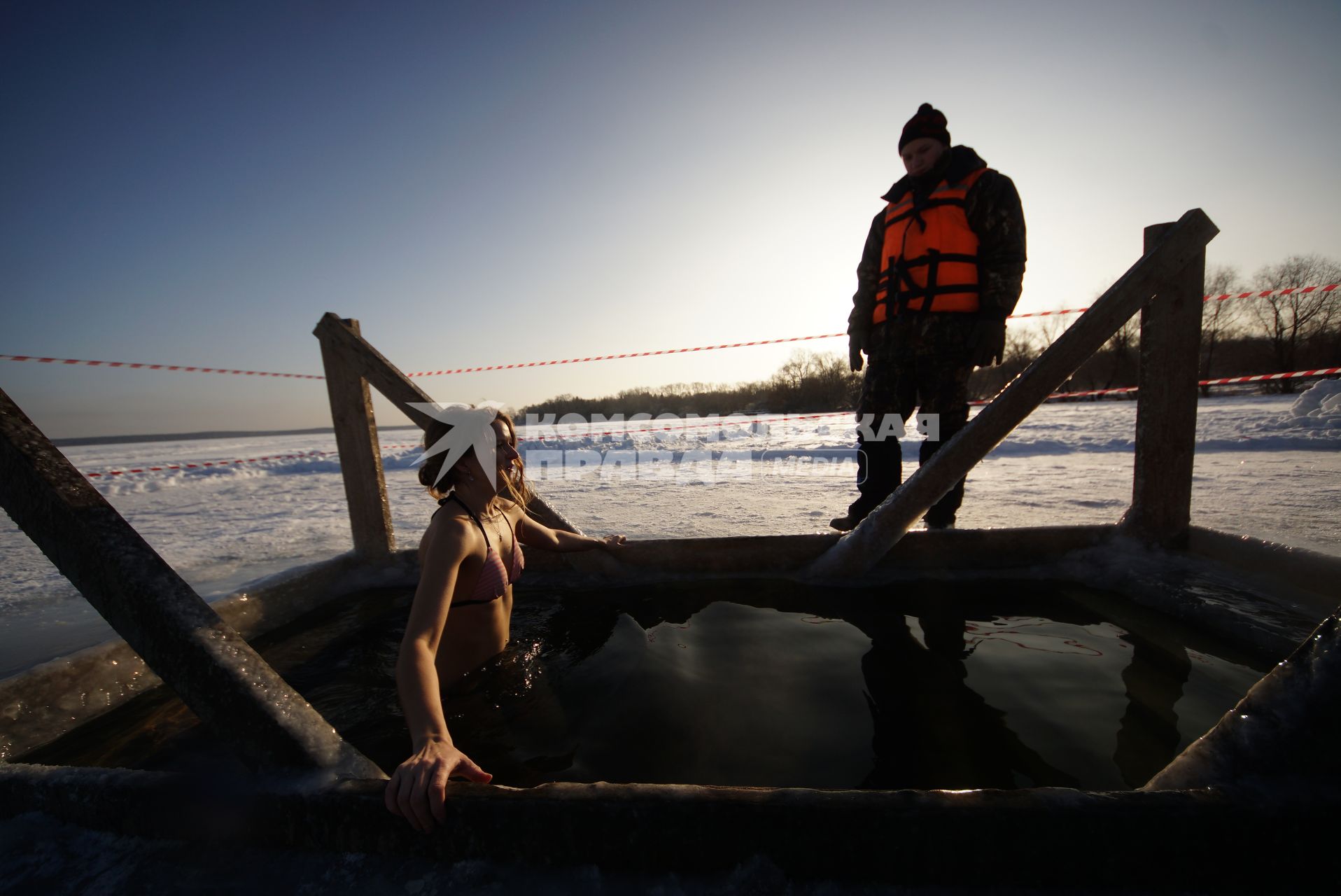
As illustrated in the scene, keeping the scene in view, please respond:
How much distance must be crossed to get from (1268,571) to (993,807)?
212cm

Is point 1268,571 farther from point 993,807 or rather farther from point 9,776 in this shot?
point 9,776

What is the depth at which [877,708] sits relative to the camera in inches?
65.7

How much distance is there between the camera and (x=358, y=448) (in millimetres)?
2982

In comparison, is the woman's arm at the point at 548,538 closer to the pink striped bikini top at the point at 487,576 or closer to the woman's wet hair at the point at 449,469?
the woman's wet hair at the point at 449,469

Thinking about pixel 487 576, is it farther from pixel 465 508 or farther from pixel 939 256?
pixel 939 256

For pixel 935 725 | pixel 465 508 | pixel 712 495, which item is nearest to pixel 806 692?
pixel 935 725

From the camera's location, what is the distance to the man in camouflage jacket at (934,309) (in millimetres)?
2930

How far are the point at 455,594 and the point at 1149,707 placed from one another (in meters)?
2.08

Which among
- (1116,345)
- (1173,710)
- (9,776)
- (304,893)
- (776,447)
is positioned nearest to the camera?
(304,893)

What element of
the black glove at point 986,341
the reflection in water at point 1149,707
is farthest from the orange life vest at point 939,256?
the reflection in water at point 1149,707

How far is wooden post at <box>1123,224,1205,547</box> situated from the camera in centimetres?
232

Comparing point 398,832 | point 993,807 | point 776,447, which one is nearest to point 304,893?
point 398,832

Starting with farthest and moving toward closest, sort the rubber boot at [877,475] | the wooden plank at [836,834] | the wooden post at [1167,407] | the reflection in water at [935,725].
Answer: the rubber boot at [877,475] < the wooden post at [1167,407] < the reflection in water at [935,725] < the wooden plank at [836,834]

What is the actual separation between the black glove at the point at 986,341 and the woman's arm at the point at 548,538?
7.01 ft
